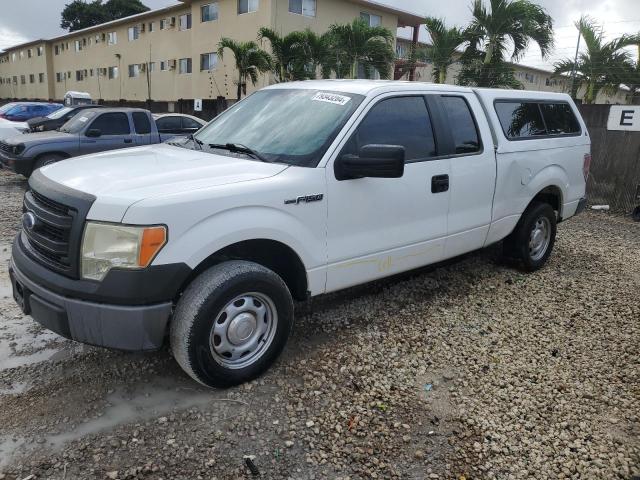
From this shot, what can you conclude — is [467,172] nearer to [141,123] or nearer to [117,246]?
[117,246]

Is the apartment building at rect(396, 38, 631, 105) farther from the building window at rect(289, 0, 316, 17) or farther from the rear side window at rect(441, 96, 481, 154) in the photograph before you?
the rear side window at rect(441, 96, 481, 154)

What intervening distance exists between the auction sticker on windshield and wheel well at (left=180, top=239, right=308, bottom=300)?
1.22 meters

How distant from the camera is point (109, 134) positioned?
1083 centimetres

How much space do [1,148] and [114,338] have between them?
9.46 meters

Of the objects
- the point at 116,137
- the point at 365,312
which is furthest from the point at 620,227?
the point at 116,137

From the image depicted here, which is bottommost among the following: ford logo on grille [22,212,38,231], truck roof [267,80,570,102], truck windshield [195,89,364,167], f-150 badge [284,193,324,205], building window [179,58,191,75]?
ford logo on grille [22,212,38,231]

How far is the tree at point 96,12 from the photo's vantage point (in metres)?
54.4

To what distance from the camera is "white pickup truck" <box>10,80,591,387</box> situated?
9.21 ft

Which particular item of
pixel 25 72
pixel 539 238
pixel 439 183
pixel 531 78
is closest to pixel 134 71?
pixel 25 72

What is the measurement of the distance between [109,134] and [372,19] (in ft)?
68.9

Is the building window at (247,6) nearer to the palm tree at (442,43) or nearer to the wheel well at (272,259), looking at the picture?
the palm tree at (442,43)

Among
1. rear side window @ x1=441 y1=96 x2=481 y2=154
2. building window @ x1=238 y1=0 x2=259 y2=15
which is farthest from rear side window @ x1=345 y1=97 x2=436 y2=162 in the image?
building window @ x1=238 y1=0 x2=259 y2=15

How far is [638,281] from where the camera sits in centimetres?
580

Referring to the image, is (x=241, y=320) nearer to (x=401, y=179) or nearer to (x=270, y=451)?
(x=270, y=451)
